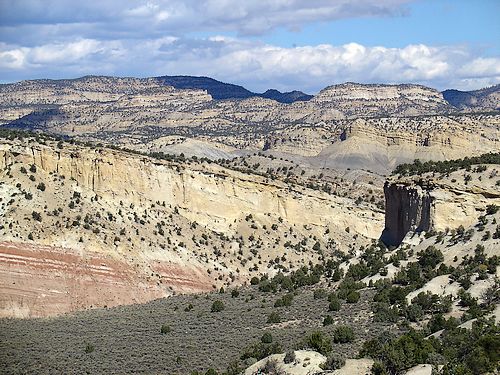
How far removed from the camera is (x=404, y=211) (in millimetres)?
54719

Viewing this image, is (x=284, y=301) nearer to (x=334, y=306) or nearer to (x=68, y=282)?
(x=334, y=306)

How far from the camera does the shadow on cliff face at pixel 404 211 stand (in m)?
51.6

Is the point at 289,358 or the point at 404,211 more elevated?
the point at 404,211

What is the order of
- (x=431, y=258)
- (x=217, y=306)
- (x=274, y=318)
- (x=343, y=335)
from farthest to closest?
(x=217, y=306) < (x=431, y=258) < (x=274, y=318) < (x=343, y=335)

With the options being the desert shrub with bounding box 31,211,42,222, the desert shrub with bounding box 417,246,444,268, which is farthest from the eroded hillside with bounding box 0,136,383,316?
the desert shrub with bounding box 417,246,444,268

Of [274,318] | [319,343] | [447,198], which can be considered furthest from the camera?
[447,198]

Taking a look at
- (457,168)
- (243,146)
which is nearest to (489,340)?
(457,168)

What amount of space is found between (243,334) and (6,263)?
19026 millimetres

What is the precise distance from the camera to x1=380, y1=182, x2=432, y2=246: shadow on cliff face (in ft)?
169

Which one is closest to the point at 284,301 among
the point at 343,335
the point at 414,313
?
the point at 414,313

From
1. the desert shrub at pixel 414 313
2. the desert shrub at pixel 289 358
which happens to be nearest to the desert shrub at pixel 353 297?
the desert shrub at pixel 414 313

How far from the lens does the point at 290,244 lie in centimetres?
6931

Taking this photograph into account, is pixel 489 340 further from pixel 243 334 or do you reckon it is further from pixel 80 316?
pixel 80 316

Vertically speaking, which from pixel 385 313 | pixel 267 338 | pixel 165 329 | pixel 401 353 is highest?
pixel 401 353
